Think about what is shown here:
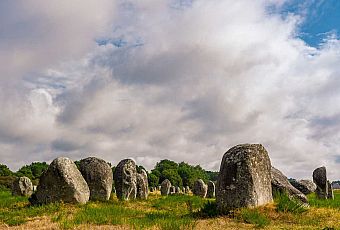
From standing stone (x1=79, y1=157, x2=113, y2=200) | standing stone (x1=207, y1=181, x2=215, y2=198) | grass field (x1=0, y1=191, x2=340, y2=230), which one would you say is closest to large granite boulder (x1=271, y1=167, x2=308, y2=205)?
grass field (x1=0, y1=191, x2=340, y2=230)

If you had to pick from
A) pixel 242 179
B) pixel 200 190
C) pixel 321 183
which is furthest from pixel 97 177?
pixel 200 190

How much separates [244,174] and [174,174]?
8904 centimetres

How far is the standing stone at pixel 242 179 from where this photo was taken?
16.8m

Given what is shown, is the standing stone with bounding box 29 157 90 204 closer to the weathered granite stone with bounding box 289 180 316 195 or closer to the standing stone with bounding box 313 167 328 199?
the weathered granite stone with bounding box 289 180 316 195

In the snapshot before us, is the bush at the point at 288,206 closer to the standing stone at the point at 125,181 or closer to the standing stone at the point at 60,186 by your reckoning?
the standing stone at the point at 60,186

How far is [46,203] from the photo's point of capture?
72.1 ft

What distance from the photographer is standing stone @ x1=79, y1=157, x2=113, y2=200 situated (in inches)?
1009

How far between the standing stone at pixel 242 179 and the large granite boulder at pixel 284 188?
2.90m

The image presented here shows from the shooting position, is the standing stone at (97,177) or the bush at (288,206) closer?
the bush at (288,206)

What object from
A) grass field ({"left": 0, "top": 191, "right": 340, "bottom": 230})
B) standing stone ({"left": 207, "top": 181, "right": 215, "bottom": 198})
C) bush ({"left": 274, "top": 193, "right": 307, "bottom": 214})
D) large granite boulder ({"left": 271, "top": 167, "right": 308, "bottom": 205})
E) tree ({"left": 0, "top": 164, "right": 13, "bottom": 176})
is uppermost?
tree ({"left": 0, "top": 164, "right": 13, "bottom": 176})

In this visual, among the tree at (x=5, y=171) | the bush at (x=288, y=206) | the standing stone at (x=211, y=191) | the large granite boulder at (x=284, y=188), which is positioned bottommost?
the bush at (x=288, y=206)

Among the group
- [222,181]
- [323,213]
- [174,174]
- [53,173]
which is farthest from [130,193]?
[174,174]

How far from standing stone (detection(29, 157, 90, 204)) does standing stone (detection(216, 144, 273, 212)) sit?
8.00m

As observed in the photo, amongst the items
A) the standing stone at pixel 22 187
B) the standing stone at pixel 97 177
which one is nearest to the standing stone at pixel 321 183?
the standing stone at pixel 97 177
